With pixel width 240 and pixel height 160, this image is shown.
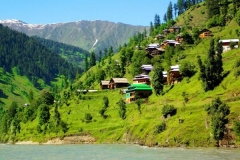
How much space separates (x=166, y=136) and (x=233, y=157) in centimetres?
3365

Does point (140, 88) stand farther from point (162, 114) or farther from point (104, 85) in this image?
point (162, 114)

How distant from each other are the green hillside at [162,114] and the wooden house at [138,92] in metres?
5.37

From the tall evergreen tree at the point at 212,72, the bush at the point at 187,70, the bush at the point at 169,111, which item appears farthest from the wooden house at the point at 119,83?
the bush at the point at 169,111

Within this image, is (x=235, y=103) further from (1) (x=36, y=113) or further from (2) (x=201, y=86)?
(1) (x=36, y=113)

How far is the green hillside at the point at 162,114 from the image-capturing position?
329 ft

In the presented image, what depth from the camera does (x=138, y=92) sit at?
15888cm

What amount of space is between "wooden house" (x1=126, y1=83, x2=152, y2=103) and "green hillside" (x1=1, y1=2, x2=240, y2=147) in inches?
211

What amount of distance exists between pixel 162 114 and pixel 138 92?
1478 inches

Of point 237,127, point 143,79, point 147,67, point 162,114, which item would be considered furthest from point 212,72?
point 147,67

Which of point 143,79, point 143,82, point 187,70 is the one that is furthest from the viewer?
point 143,82

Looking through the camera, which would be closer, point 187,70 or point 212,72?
point 212,72

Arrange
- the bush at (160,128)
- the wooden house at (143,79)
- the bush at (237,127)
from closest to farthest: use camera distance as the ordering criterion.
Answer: the bush at (237,127) → the bush at (160,128) → the wooden house at (143,79)

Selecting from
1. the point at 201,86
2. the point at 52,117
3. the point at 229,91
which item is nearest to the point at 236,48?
the point at 201,86

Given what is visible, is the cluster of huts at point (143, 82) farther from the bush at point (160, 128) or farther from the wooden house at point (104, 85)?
the bush at point (160, 128)
